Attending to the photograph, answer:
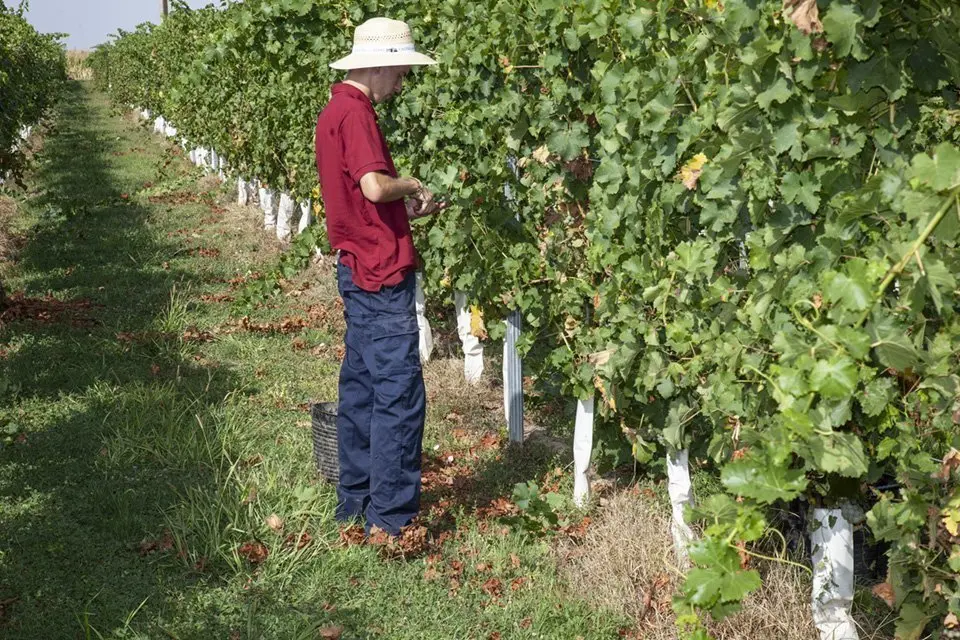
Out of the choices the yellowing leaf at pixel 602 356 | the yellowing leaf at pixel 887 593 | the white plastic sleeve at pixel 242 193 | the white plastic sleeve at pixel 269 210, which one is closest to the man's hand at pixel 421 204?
the yellowing leaf at pixel 602 356

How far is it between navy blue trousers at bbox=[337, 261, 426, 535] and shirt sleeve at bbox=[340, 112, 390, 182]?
1.67 feet

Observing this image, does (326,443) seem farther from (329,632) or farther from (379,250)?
(329,632)

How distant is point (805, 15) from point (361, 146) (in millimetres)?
2106

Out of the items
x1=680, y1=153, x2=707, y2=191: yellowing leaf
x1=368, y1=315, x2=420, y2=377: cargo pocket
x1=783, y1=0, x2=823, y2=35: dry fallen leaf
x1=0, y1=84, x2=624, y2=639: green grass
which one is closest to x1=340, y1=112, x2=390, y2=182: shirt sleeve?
x1=368, y1=315, x2=420, y2=377: cargo pocket

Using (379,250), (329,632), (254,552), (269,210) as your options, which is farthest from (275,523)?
(269,210)

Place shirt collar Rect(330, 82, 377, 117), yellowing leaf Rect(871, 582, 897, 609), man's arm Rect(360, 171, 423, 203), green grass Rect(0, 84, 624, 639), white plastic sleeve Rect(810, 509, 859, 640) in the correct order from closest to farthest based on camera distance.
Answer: yellowing leaf Rect(871, 582, 897, 609) → white plastic sleeve Rect(810, 509, 859, 640) → green grass Rect(0, 84, 624, 639) → man's arm Rect(360, 171, 423, 203) → shirt collar Rect(330, 82, 377, 117)

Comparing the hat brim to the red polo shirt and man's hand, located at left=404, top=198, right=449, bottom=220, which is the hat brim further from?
man's hand, located at left=404, top=198, right=449, bottom=220

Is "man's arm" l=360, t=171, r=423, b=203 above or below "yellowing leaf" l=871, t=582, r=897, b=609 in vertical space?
above

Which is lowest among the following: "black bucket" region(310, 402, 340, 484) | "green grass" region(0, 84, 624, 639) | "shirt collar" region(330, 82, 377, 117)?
"green grass" region(0, 84, 624, 639)

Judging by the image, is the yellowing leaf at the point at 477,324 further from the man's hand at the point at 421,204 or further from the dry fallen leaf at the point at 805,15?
the dry fallen leaf at the point at 805,15

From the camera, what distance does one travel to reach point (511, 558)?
4.63 metres

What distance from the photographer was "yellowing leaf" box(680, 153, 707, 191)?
373 centimetres

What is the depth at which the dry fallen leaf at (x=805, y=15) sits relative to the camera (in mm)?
2766

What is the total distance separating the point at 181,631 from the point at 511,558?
136cm
